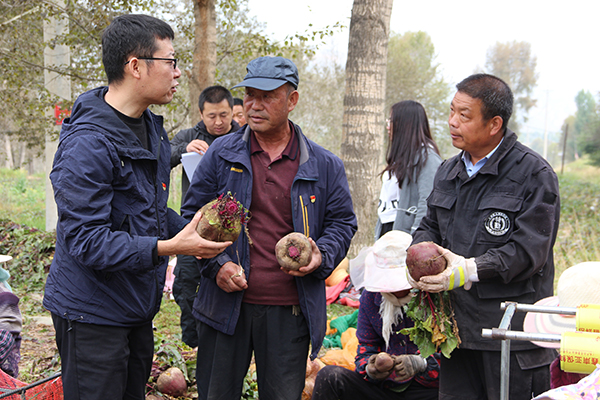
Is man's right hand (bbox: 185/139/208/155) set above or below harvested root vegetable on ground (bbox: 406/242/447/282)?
above

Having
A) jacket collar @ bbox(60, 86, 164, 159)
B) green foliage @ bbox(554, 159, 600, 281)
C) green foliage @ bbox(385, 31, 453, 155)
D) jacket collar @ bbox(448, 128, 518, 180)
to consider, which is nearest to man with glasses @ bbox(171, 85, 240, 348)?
jacket collar @ bbox(60, 86, 164, 159)

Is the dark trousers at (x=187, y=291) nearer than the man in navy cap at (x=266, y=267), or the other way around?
the man in navy cap at (x=266, y=267)

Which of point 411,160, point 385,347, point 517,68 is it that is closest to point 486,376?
point 385,347

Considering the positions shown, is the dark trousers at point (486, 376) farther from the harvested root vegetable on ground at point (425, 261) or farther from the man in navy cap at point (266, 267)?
the man in navy cap at point (266, 267)

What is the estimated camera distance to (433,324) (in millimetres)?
2494

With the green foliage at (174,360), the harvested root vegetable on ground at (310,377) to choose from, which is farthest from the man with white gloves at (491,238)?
the green foliage at (174,360)

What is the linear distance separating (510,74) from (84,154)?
70328mm

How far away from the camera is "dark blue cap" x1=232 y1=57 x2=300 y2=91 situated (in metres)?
2.55

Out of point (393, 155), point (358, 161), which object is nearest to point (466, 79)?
point (393, 155)

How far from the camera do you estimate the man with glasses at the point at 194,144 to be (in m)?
4.23

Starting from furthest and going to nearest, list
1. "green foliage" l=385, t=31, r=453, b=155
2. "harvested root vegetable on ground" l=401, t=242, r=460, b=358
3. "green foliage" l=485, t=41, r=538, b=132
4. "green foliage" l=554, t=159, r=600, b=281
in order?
1. "green foliage" l=485, t=41, r=538, b=132
2. "green foliage" l=385, t=31, r=453, b=155
3. "green foliage" l=554, t=159, r=600, b=281
4. "harvested root vegetable on ground" l=401, t=242, r=460, b=358

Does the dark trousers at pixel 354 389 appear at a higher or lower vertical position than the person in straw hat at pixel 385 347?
lower

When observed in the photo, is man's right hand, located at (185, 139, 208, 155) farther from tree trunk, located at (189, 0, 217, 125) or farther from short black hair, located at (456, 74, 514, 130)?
tree trunk, located at (189, 0, 217, 125)

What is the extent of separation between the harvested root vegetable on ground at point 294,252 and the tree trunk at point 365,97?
381cm
